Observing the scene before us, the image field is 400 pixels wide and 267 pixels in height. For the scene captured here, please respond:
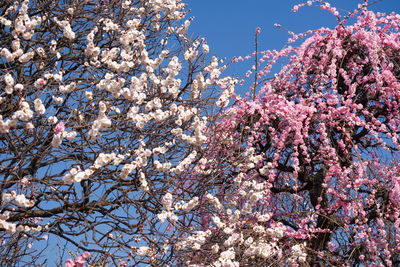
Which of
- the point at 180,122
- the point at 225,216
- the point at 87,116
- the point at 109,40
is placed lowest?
the point at 225,216

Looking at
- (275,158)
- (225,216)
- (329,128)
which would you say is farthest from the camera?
(329,128)

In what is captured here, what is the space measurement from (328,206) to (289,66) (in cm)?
268

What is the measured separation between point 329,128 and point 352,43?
5.66 ft

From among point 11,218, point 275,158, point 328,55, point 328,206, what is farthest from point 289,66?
point 11,218

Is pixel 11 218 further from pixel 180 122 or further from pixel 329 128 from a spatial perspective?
pixel 329 128

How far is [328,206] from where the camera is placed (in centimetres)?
693

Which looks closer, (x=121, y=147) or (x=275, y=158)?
(x=121, y=147)

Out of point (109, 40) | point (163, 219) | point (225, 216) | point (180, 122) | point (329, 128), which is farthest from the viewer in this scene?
point (329, 128)

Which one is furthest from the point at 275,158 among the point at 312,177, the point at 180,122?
the point at 180,122

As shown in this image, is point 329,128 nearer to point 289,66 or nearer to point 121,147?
point 289,66

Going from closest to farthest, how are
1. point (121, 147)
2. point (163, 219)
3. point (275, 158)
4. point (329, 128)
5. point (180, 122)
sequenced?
point (163, 219), point (121, 147), point (180, 122), point (275, 158), point (329, 128)

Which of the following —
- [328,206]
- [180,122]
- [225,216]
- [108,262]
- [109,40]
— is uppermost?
[109,40]

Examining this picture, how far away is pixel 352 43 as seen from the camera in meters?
7.73

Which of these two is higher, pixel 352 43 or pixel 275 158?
pixel 352 43
